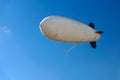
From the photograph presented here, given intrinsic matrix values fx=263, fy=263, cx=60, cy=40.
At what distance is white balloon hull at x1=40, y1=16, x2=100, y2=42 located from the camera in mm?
25125

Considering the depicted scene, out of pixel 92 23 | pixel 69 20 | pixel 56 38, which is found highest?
pixel 92 23

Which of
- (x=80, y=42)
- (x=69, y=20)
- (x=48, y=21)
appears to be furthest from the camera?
(x=80, y=42)

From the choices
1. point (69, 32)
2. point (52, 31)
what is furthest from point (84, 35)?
point (52, 31)

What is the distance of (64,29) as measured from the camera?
84.9ft

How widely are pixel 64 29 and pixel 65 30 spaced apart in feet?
0.58

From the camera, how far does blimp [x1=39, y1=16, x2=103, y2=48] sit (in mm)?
25141

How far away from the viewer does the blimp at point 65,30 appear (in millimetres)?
25141

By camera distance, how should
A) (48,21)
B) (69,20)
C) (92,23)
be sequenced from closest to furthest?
1. (48,21)
2. (69,20)
3. (92,23)

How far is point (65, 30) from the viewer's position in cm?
2600

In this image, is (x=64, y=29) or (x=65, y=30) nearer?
(x=64, y=29)

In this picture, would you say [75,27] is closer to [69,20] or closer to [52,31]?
[69,20]

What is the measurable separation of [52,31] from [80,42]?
189 inches

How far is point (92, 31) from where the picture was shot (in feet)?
97.1

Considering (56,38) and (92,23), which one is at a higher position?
(92,23)
